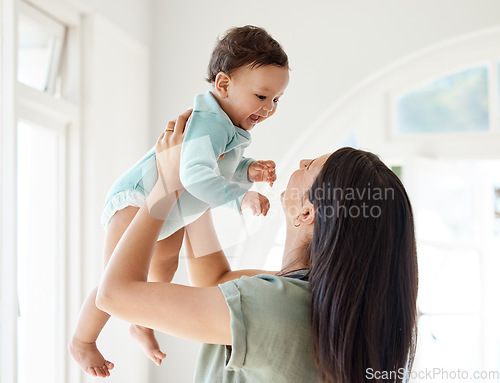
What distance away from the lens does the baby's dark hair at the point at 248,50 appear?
3.34 ft

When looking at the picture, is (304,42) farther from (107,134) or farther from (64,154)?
(64,154)

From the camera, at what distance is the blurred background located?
7.21 feet

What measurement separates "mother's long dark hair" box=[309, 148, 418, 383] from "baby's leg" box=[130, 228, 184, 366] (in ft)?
0.84

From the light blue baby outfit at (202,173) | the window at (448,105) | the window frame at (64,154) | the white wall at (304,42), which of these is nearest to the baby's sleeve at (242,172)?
the light blue baby outfit at (202,173)

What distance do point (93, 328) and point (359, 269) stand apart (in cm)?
51

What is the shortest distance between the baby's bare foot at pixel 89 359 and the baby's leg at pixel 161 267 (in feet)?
0.28

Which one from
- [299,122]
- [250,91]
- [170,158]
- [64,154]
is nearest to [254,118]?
[250,91]

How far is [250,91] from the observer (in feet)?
3.36

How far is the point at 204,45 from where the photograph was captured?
2646 millimetres

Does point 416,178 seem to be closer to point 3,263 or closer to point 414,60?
point 414,60

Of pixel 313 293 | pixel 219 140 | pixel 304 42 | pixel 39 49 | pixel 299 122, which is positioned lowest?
pixel 313 293

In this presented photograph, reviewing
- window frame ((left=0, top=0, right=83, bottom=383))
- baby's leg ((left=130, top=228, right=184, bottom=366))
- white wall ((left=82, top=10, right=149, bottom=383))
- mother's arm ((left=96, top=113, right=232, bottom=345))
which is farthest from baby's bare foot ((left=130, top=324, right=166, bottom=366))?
white wall ((left=82, top=10, right=149, bottom=383))

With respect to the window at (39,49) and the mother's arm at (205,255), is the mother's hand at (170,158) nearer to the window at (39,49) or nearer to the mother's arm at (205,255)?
the mother's arm at (205,255)

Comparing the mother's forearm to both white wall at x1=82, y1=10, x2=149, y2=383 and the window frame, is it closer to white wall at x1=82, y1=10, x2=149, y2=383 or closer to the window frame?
the window frame
